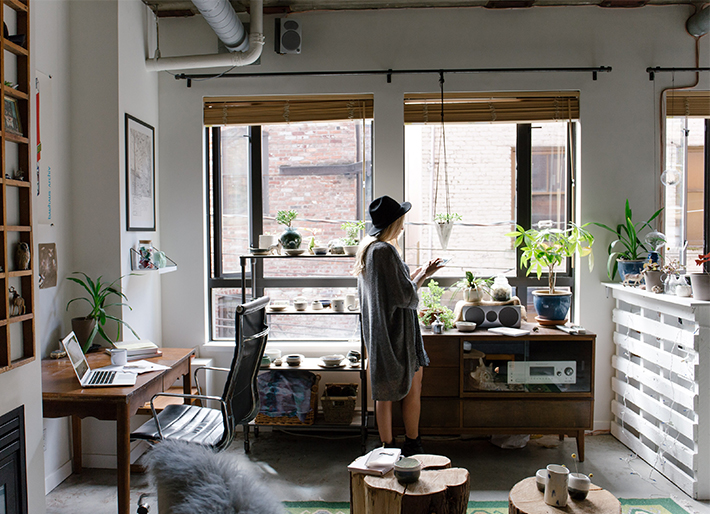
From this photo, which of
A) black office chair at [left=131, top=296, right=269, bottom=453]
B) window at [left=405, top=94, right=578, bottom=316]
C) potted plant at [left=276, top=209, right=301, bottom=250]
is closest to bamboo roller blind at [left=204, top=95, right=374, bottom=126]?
window at [left=405, top=94, right=578, bottom=316]

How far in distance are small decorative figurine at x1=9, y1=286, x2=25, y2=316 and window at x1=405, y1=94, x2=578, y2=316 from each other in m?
2.47

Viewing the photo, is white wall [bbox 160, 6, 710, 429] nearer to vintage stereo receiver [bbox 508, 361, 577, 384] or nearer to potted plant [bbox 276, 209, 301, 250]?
vintage stereo receiver [bbox 508, 361, 577, 384]

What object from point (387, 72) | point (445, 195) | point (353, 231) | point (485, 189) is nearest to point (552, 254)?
point (485, 189)

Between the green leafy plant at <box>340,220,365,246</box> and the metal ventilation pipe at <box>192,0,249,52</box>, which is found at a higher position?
the metal ventilation pipe at <box>192,0,249,52</box>

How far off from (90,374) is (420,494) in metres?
1.69

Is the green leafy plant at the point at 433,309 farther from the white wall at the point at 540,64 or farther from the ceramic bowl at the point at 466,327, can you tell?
the white wall at the point at 540,64

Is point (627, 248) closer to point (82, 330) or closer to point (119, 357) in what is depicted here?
point (119, 357)

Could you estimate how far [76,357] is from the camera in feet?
8.21

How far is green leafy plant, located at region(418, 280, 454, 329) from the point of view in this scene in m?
3.30

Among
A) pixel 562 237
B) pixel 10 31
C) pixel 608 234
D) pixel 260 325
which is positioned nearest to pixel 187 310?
pixel 260 325

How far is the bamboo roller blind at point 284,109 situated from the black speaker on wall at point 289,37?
33 cm

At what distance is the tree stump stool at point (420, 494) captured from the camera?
186 centimetres

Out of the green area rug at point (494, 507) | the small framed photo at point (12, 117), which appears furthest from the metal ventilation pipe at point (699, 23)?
the small framed photo at point (12, 117)

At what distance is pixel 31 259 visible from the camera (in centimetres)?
197
